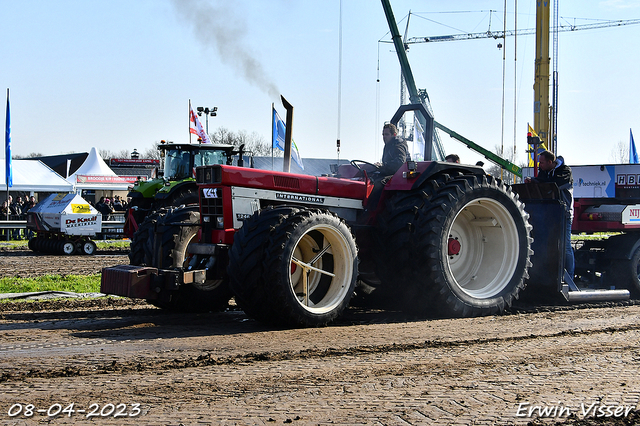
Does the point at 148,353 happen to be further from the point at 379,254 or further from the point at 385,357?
the point at 379,254

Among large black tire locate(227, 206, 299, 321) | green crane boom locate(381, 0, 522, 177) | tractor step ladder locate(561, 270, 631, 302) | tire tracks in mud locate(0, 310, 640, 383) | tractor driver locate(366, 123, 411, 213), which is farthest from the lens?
green crane boom locate(381, 0, 522, 177)

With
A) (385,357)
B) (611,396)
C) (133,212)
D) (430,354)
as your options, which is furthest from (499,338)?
(133,212)

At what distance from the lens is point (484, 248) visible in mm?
7793

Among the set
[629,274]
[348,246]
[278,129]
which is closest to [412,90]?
[278,129]

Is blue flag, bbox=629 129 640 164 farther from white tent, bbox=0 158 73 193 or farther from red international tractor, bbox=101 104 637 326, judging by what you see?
white tent, bbox=0 158 73 193

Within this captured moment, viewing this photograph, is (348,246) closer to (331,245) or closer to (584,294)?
(331,245)

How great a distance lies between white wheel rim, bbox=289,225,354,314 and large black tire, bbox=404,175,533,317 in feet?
2.67

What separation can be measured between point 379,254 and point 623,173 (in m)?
6.62

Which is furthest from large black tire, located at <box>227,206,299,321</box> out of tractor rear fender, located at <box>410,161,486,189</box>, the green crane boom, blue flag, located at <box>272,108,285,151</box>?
blue flag, located at <box>272,108,285,151</box>

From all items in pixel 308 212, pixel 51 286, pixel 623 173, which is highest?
pixel 623 173

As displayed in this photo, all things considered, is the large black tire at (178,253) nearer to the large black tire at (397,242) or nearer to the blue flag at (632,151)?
the large black tire at (397,242)

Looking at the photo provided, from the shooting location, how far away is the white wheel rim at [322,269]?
6158 millimetres

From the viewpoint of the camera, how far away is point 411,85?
1756 centimetres

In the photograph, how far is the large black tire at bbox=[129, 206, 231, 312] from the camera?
6.82 m
